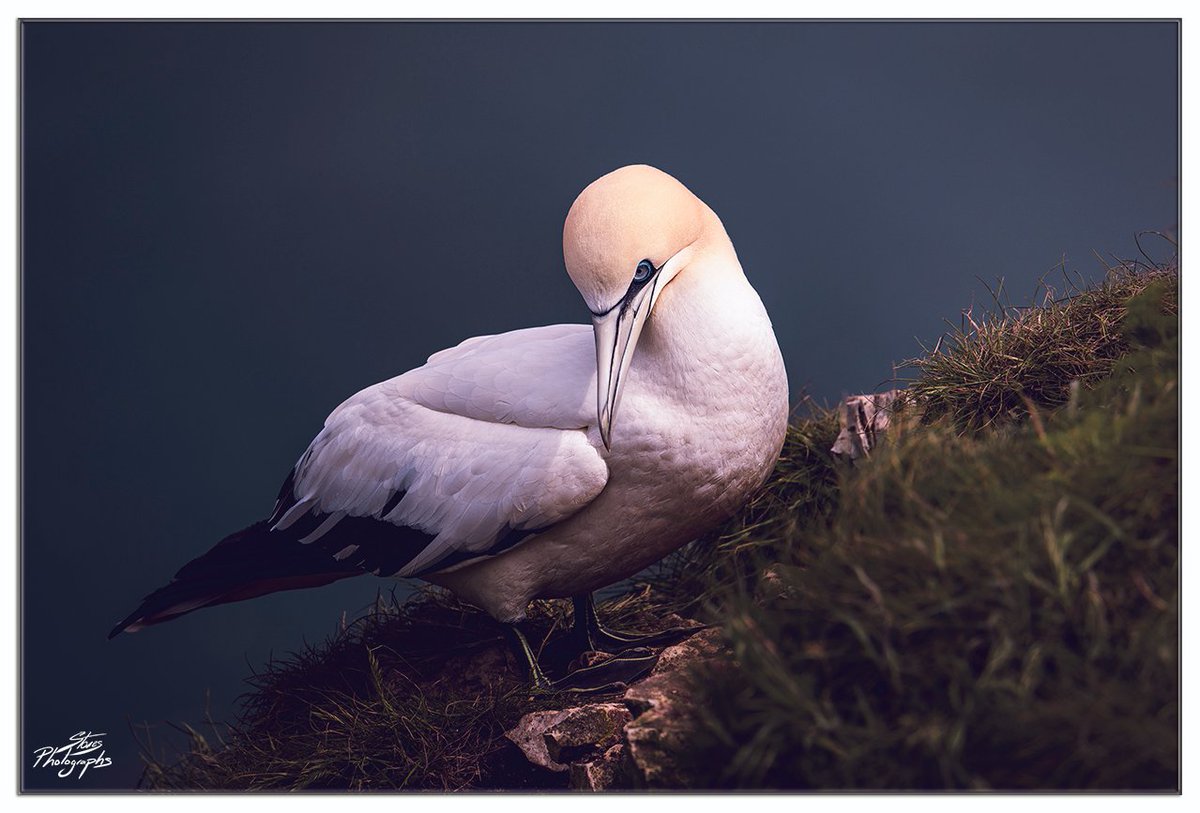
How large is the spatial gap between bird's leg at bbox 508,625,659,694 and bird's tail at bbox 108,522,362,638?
688mm

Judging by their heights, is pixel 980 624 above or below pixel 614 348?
below

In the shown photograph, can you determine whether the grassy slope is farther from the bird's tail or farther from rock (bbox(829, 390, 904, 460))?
the bird's tail

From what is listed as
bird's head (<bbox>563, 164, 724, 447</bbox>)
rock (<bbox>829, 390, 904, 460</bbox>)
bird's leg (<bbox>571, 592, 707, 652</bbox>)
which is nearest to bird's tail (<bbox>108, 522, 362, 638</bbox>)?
bird's leg (<bbox>571, 592, 707, 652</bbox>)

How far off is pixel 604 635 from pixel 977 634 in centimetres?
211

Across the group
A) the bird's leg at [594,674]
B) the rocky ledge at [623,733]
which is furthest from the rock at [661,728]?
the bird's leg at [594,674]

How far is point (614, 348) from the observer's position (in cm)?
311

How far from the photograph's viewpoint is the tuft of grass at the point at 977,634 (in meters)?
1.94

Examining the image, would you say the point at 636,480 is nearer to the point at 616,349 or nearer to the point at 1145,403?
the point at 616,349

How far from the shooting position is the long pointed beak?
10.0ft

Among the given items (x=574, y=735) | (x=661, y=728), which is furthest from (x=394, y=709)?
(x=661, y=728)

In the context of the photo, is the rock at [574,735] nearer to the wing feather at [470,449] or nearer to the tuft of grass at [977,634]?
the wing feather at [470,449]

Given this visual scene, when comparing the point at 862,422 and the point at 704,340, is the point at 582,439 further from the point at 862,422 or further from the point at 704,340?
the point at 862,422

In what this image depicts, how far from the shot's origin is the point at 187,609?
12.6 feet

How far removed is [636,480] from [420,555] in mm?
787
